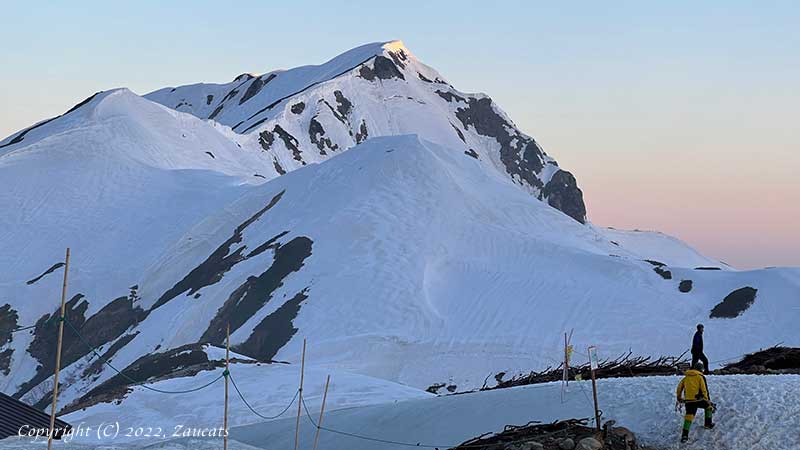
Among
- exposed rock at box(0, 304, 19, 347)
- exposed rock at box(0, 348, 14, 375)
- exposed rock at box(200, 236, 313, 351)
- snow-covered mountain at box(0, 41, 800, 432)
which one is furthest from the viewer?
exposed rock at box(0, 304, 19, 347)

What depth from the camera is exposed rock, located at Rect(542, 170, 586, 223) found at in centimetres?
17462

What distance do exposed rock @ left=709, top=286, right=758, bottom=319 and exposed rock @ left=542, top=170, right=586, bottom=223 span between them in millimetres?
105532

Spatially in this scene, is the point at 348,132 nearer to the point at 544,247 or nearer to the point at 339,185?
the point at 339,185

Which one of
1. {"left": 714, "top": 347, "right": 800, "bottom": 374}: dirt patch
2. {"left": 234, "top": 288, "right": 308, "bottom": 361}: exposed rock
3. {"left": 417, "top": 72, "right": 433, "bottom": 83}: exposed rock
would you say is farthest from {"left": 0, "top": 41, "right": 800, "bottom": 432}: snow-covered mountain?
{"left": 417, "top": 72, "right": 433, "bottom": 83}: exposed rock

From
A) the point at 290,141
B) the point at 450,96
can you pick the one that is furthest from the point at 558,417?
the point at 450,96

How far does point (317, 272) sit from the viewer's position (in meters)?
72.4

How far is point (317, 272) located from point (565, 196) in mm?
110900

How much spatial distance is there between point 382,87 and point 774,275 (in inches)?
4469

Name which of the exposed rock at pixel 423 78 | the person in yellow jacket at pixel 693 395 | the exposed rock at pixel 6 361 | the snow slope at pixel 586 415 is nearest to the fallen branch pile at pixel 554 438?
the snow slope at pixel 586 415

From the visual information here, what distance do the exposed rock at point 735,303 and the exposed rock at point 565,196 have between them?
105532 mm

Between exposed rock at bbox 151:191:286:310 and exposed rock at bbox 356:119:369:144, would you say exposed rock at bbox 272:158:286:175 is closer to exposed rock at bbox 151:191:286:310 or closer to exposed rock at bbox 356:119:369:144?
exposed rock at bbox 356:119:369:144

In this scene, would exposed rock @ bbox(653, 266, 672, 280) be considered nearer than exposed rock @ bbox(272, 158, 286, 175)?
Yes

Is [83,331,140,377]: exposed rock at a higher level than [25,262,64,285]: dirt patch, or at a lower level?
lower

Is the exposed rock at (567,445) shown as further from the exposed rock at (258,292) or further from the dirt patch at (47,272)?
the dirt patch at (47,272)
